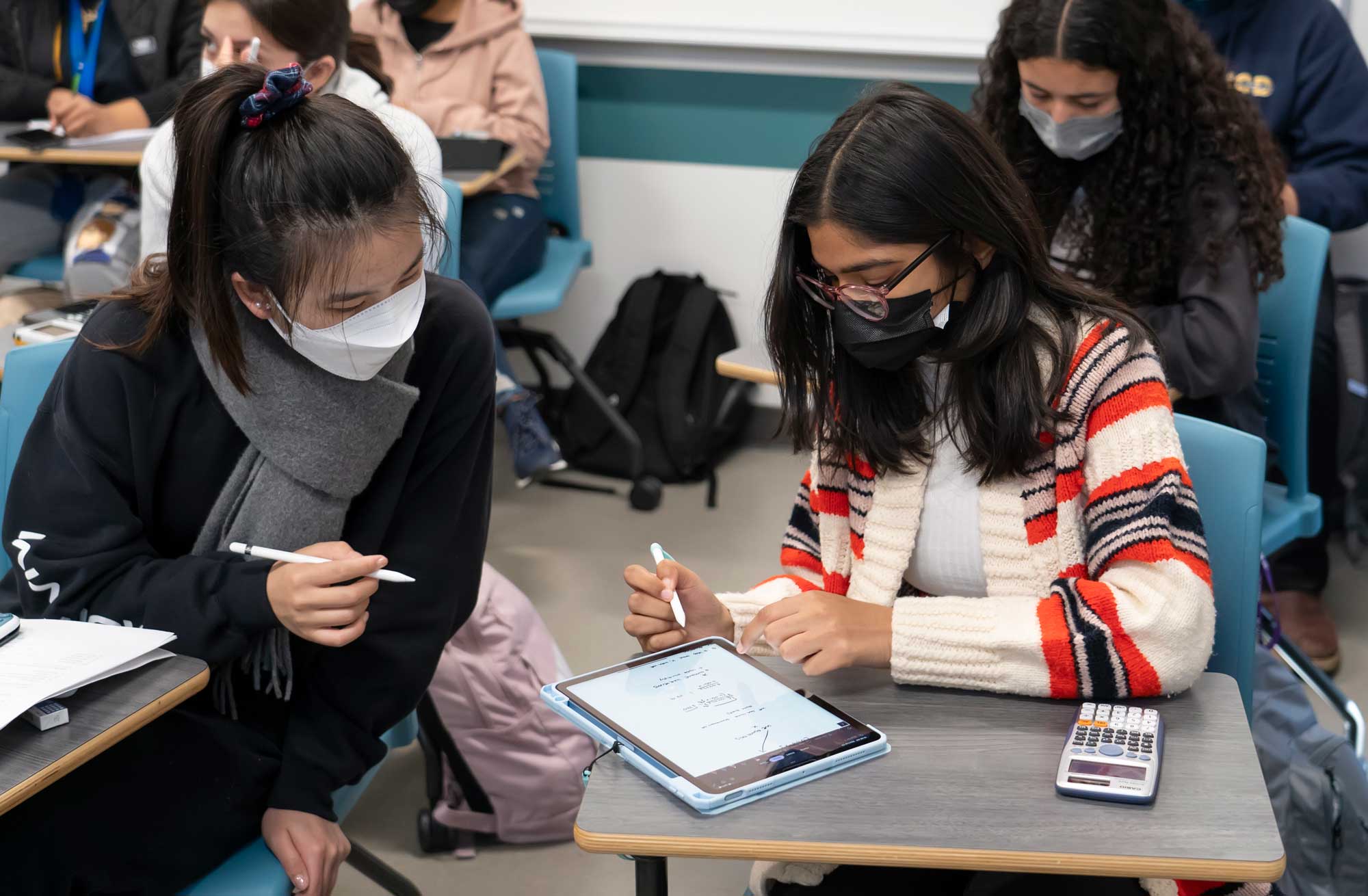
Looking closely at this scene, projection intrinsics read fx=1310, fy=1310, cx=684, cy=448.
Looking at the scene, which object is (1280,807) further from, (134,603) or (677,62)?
(677,62)

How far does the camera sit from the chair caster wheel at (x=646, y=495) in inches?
138

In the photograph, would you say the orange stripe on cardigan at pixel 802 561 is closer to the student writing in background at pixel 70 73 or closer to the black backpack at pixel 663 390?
the black backpack at pixel 663 390

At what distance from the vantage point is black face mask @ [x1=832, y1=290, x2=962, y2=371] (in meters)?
1.30

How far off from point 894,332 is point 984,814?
501 mm

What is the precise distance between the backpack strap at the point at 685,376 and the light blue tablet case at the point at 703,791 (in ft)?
8.39

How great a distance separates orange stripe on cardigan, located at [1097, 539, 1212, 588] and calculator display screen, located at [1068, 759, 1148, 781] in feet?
0.74

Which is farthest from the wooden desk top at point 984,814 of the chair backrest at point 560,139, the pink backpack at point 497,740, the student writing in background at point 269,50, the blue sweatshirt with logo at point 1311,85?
the chair backrest at point 560,139

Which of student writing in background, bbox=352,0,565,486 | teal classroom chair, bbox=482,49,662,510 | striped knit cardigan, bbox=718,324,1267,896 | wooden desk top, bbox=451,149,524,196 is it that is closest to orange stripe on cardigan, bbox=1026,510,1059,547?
striped knit cardigan, bbox=718,324,1267,896

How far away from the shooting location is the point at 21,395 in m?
1.48

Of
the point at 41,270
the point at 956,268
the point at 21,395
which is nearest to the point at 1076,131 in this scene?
the point at 956,268

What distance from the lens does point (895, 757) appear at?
108 cm

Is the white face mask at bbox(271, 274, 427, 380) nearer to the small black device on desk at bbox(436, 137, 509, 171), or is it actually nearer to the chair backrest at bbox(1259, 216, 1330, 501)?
the chair backrest at bbox(1259, 216, 1330, 501)

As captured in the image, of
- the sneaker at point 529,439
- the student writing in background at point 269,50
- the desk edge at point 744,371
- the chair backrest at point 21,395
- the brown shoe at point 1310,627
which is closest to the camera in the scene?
the chair backrest at point 21,395

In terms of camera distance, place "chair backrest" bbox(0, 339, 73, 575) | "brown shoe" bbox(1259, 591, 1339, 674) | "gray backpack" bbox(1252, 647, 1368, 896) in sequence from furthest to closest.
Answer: "brown shoe" bbox(1259, 591, 1339, 674) < "gray backpack" bbox(1252, 647, 1368, 896) < "chair backrest" bbox(0, 339, 73, 575)
